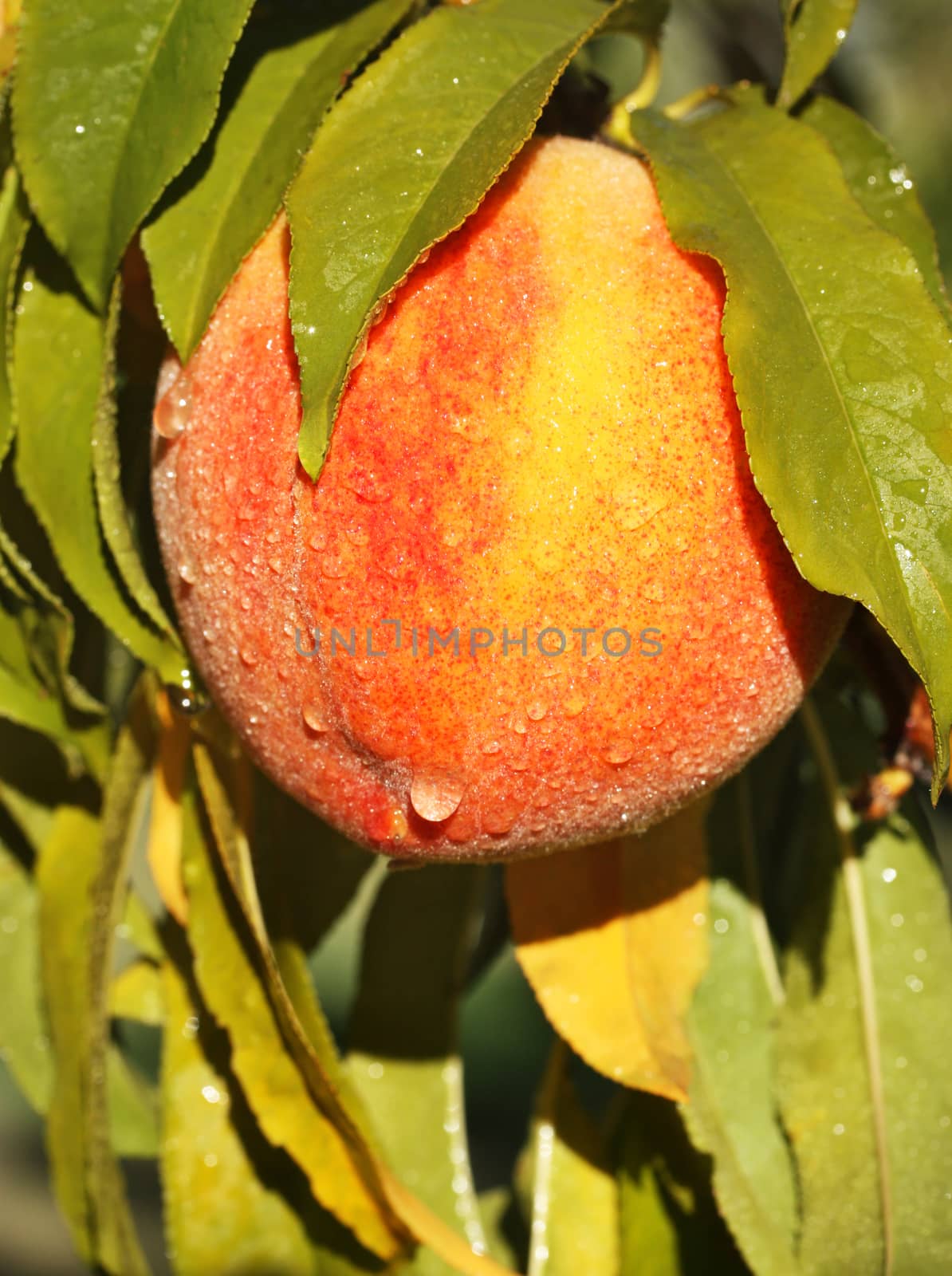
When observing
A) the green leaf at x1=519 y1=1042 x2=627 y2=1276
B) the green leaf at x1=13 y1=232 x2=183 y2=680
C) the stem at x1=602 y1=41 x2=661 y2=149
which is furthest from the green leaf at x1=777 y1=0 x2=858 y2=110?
the green leaf at x1=519 y1=1042 x2=627 y2=1276

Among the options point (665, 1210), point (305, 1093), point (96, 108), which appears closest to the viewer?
point (96, 108)

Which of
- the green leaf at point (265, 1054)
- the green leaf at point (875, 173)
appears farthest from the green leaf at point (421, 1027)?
the green leaf at point (875, 173)

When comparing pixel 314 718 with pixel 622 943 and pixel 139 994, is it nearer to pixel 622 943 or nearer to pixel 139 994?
pixel 622 943

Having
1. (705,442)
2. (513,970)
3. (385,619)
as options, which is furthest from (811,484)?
(513,970)

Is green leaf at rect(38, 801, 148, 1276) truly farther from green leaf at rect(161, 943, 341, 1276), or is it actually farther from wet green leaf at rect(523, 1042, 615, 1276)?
wet green leaf at rect(523, 1042, 615, 1276)

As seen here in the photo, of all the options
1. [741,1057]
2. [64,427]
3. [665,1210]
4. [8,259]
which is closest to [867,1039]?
[741,1057]

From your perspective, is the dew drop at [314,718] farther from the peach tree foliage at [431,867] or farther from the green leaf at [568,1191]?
the green leaf at [568,1191]
